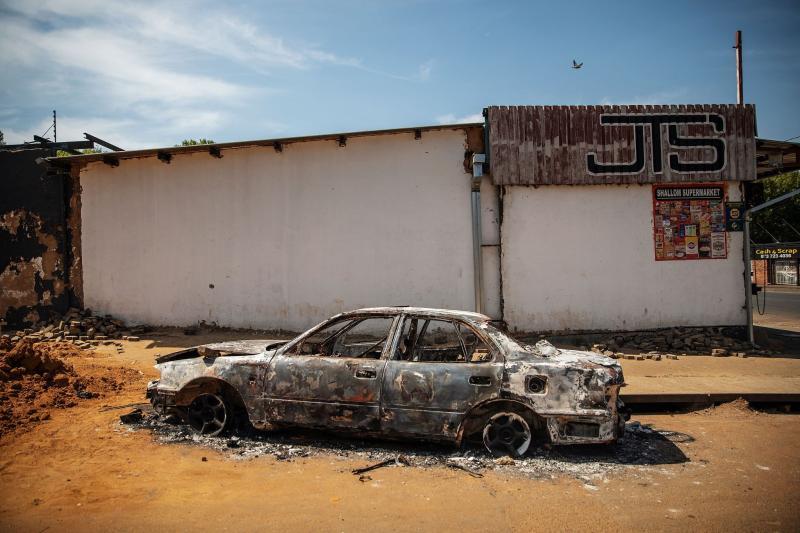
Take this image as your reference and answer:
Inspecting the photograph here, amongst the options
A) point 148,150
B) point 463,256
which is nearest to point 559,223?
point 463,256

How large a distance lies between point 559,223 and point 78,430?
32.1 ft

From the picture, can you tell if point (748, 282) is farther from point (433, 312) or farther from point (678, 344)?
point (433, 312)

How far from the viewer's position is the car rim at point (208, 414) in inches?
209

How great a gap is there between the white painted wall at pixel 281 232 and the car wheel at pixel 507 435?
6994 mm

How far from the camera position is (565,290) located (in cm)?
1176

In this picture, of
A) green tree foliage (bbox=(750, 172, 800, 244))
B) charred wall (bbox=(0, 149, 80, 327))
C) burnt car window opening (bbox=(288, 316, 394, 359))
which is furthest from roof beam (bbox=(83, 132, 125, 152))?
green tree foliage (bbox=(750, 172, 800, 244))

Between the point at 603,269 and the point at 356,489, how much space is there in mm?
9216

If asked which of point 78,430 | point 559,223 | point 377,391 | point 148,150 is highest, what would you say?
point 148,150

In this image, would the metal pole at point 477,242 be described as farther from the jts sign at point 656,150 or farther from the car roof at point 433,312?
the car roof at point 433,312

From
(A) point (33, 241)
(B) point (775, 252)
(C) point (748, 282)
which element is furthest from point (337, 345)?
(B) point (775, 252)

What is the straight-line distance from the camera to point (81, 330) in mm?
12156

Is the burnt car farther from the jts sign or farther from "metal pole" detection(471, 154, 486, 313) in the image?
the jts sign

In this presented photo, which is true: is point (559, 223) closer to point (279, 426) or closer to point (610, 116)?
point (610, 116)

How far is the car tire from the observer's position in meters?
5.29
